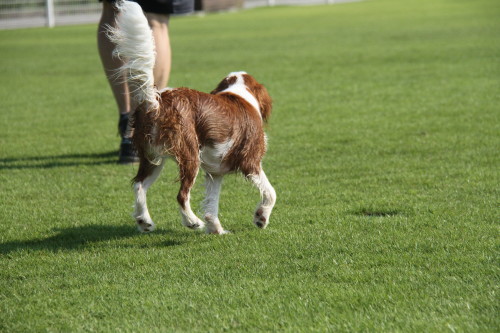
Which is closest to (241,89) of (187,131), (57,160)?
(187,131)

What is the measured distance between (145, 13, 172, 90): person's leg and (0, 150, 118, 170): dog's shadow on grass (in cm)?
80

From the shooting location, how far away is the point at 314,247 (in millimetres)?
3986

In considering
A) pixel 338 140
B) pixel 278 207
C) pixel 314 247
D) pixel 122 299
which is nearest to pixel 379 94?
pixel 338 140

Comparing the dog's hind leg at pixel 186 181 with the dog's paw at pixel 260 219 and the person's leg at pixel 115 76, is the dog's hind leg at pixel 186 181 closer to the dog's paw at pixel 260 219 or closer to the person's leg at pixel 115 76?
the dog's paw at pixel 260 219

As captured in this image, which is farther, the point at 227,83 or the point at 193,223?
the point at 227,83

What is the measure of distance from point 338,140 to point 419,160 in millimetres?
1015

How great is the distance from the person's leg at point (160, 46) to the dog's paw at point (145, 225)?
2.15m

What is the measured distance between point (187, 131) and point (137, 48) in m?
0.49

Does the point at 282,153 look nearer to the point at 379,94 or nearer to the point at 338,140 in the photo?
the point at 338,140

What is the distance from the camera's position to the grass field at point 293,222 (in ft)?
10.5

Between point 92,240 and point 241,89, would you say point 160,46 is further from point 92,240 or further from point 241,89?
point 92,240

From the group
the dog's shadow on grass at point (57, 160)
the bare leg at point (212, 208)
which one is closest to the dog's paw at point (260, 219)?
the bare leg at point (212, 208)

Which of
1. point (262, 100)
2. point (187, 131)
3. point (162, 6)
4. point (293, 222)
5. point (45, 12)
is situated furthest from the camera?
point (45, 12)

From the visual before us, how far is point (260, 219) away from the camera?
4324 millimetres
